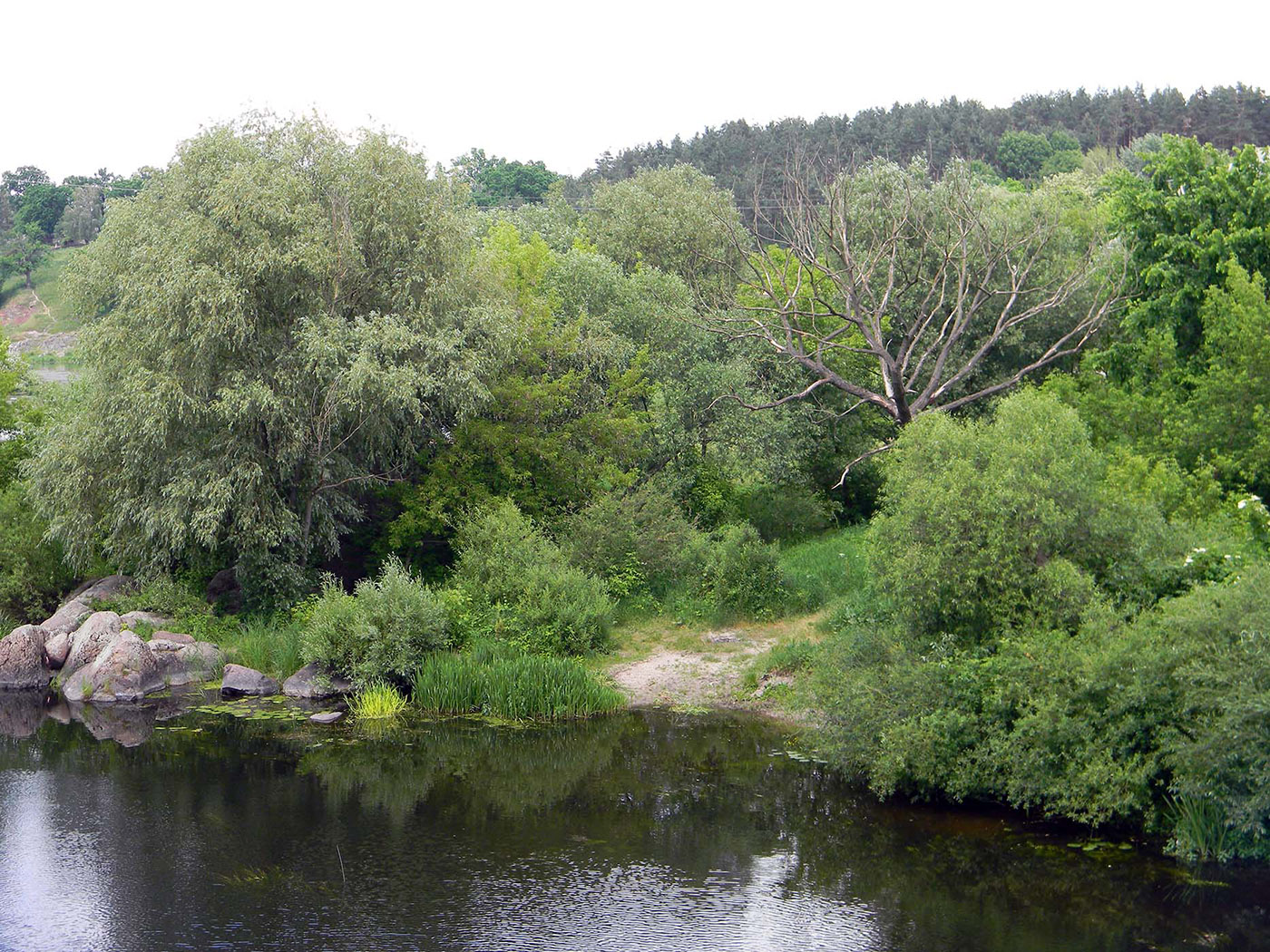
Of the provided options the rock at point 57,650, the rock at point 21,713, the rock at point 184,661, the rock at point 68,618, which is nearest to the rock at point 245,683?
the rock at point 184,661

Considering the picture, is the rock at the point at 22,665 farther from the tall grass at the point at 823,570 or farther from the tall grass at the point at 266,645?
the tall grass at the point at 823,570

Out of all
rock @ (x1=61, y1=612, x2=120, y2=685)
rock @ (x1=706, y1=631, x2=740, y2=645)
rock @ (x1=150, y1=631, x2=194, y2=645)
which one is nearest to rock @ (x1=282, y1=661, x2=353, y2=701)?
rock @ (x1=150, y1=631, x2=194, y2=645)

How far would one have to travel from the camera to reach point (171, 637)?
26.7m

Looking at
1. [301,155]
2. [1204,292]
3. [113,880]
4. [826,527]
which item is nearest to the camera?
[113,880]

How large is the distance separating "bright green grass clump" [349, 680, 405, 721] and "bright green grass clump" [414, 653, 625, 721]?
1.61 ft

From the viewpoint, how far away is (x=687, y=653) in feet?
85.0

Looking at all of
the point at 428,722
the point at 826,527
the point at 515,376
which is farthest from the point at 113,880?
the point at 826,527

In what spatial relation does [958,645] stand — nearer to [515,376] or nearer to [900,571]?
[900,571]

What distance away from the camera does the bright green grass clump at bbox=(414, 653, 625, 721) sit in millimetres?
23562

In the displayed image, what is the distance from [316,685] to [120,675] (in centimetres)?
458

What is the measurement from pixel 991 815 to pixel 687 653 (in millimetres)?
9647

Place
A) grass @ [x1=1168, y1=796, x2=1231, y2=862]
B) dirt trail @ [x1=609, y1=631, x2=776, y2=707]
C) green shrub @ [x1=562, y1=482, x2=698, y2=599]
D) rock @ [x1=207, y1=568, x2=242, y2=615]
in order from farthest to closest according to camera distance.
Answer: rock @ [x1=207, y1=568, x2=242, y2=615], green shrub @ [x1=562, y1=482, x2=698, y2=599], dirt trail @ [x1=609, y1=631, x2=776, y2=707], grass @ [x1=1168, y1=796, x2=1231, y2=862]

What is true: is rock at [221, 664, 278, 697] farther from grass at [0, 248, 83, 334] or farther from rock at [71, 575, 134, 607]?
grass at [0, 248, 83, 334]

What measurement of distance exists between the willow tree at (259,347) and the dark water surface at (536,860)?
6819 mm
